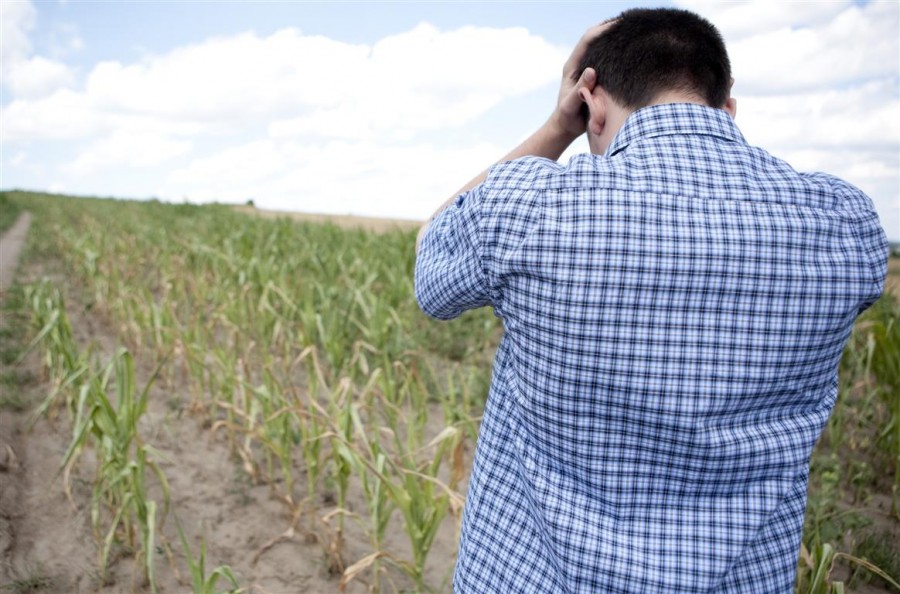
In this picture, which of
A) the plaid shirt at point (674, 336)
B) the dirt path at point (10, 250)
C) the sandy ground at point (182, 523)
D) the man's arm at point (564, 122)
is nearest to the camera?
the plaid shirt at point (674, 336)

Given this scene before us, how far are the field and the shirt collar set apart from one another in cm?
112

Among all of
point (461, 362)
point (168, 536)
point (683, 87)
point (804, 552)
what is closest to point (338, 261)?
point (461, 362)

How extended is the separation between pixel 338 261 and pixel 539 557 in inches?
199

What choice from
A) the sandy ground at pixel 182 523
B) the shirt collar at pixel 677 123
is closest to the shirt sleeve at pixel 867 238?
the shirt collar at pixel 677 123

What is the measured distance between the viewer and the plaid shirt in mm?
973

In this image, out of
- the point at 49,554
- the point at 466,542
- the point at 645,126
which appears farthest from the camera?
the point at 49,554

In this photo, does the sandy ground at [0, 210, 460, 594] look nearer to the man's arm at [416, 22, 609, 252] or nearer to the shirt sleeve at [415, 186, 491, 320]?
→ the shirt sleeve at [415, 186, 491, 320]

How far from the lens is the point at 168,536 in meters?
2.69

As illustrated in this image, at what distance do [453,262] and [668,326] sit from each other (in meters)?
0.34

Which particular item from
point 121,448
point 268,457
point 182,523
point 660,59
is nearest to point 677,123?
point 660,59

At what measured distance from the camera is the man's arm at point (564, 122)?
3.97 feet

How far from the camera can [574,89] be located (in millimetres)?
1230

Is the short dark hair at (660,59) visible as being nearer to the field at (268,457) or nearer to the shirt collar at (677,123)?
the shirt collar at (677,123)

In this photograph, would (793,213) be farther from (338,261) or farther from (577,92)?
(338,261)
